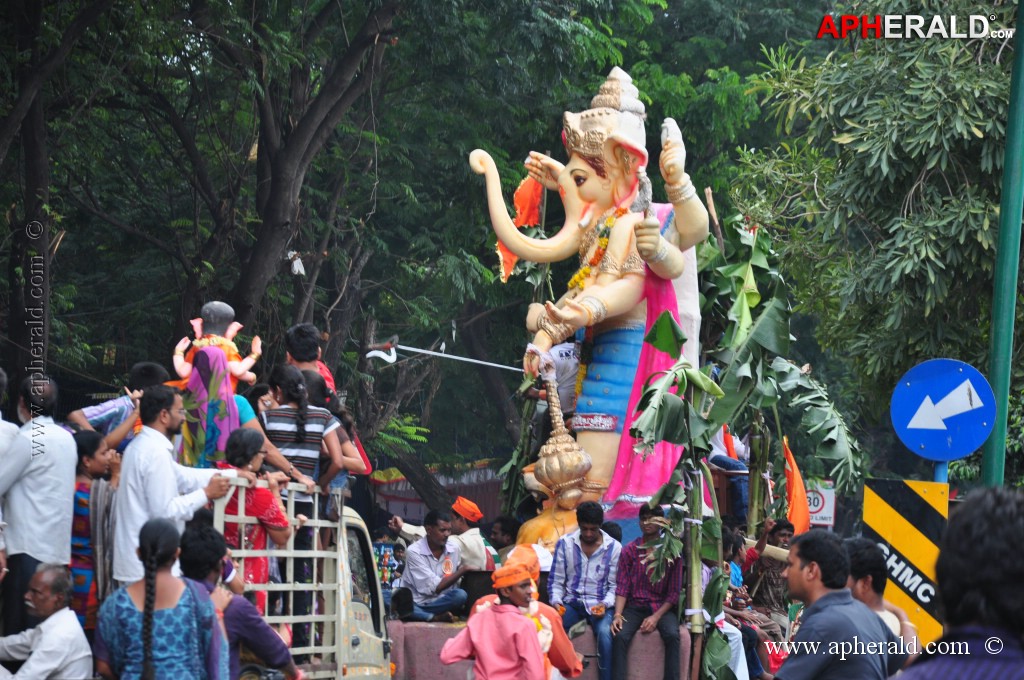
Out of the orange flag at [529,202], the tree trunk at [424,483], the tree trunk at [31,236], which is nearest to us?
the tree trunk at [31,236]

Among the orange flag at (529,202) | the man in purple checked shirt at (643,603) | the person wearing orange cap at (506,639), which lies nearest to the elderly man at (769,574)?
the man in purple checked shirt at (643,603)

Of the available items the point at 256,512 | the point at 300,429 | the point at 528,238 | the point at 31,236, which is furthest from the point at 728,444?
the point at 256,512

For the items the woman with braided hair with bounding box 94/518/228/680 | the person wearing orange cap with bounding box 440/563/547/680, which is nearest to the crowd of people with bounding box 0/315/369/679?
the woman with braided hair with bounding box 94/518/228/680

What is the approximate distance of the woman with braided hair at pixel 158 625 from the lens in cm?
555

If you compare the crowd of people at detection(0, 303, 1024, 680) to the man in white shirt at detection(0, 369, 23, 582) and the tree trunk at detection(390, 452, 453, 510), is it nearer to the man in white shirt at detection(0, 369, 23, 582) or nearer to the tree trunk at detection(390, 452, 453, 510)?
the man in white shirt at detection(0, 369, 23, 582)

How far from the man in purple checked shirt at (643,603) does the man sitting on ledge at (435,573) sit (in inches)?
43.9

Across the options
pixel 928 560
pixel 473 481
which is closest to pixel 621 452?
pixel 928 560

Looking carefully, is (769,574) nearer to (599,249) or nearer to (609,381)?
(609,381)

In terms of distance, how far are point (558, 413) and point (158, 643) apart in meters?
6.30

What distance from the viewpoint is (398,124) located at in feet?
64.3

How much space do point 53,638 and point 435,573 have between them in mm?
Result: 4377

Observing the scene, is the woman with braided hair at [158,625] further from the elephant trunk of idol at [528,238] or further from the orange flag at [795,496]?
the orange flag at [795,496]

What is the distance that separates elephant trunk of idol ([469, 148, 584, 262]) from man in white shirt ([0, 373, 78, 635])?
5.95 m

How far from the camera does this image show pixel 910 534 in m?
6.96
